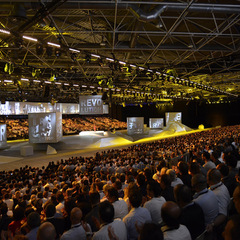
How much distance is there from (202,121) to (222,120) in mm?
3555

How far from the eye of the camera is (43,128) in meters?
20.0

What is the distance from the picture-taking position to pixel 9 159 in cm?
1722

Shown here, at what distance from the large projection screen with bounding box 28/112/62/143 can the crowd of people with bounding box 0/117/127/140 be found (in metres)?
7.85

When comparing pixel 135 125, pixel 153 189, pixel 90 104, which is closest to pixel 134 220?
pixel 153 189

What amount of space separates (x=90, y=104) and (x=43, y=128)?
470cm

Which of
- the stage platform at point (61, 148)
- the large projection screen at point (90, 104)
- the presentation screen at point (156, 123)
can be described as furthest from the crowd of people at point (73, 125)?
the large projection screen at point (90, 104)

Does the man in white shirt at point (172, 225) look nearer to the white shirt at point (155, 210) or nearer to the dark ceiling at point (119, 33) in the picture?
the white shirt at point (155, 210)

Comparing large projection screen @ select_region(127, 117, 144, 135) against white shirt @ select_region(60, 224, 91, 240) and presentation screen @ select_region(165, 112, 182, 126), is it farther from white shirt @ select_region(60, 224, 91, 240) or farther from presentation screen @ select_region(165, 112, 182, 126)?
white shirt @ select_region(60, 224, 91, 240)

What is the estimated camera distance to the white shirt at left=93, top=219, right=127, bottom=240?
99.6 inches

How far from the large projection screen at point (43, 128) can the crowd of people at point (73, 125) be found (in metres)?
7.85

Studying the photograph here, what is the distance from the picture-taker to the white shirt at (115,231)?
2.53m

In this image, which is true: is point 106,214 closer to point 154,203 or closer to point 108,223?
point 108,223

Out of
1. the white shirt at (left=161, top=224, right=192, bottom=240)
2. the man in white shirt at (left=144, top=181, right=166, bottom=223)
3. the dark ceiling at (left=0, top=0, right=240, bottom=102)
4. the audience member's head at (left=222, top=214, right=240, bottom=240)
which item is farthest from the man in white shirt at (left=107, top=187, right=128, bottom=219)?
the dark ceiling at (left=0, top=0, right=240, bottom=102)

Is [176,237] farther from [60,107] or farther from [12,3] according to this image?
[60,107]
